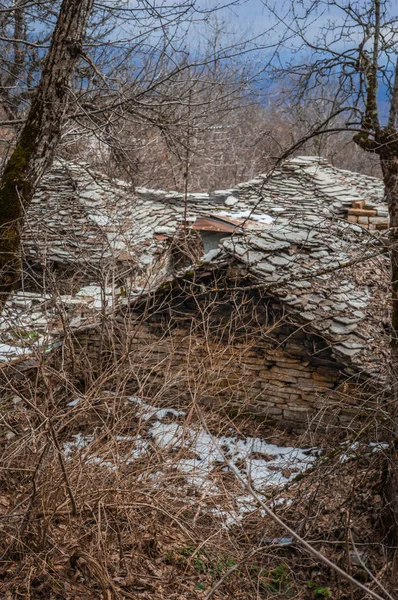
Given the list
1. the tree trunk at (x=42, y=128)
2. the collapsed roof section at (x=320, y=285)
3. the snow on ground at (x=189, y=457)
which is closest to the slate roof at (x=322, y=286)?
the collapsed roof section at (x=320, y=285)

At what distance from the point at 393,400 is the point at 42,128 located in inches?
151

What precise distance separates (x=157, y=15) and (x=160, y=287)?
11.5ft

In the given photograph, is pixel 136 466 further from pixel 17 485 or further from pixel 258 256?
pixel 258 256

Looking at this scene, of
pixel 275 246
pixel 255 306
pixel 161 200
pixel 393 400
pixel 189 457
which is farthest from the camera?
pixel 161 200

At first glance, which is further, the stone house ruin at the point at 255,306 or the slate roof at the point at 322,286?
the slate roof at the point at 322,286

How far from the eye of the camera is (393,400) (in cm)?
399

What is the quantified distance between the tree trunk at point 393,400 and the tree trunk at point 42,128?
308 centimetres

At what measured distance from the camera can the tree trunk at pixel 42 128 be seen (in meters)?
4.94

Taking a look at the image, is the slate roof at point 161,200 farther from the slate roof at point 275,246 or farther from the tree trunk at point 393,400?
the tree trunk at point 393,400

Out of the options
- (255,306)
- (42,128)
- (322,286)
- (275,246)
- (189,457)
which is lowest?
(189,457)

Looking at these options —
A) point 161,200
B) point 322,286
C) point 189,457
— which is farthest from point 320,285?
point 161,200

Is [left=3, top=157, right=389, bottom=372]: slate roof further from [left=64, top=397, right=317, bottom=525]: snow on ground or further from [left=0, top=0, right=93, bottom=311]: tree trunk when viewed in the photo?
[left=64, top=397, right=317, bottom=525]: snow on ground

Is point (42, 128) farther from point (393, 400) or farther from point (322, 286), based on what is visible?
point (322, 286)

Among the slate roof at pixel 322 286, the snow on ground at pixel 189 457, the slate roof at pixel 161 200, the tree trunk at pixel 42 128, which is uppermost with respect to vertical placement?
the tree trunk at pixel 42 128
